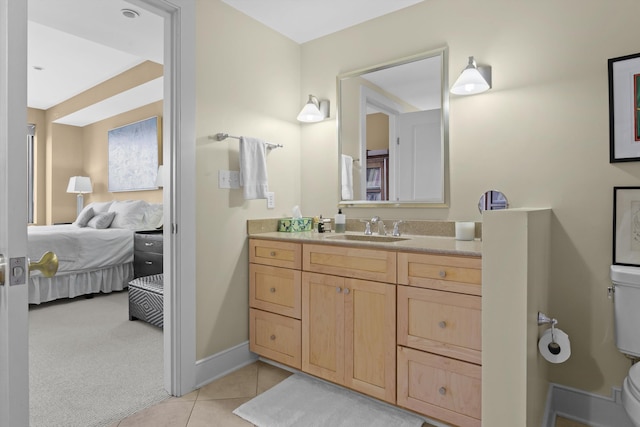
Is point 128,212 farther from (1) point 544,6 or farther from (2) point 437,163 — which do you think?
(1) point 544,6

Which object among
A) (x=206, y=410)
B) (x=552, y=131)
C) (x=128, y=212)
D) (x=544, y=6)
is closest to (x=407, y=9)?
(x=544, y=6)

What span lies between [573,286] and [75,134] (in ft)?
25.5

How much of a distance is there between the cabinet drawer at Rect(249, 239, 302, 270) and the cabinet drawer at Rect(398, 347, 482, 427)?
2.65 feet

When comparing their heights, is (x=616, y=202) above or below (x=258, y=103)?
below

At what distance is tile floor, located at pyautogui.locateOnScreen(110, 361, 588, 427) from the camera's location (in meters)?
1.80

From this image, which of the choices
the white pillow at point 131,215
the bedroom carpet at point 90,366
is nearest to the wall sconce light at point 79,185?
the white pillow at point 131,215

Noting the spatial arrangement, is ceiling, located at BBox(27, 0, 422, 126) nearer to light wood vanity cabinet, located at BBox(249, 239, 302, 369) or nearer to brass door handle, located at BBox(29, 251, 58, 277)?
light wood vanity cabinet, located at BBox(249, 239, 302, 369)

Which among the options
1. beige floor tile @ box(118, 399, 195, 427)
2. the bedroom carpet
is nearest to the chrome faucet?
beige floor tile @ box(118, 399, 195, 427)

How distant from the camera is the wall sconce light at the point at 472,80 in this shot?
6.52ft

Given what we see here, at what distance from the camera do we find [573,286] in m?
1.84

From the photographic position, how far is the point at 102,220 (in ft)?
15.8

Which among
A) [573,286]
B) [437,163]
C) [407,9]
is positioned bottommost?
[573,286]

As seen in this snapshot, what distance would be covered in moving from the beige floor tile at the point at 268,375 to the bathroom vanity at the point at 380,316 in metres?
0.10

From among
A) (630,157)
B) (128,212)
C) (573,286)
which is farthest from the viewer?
(128,212)
